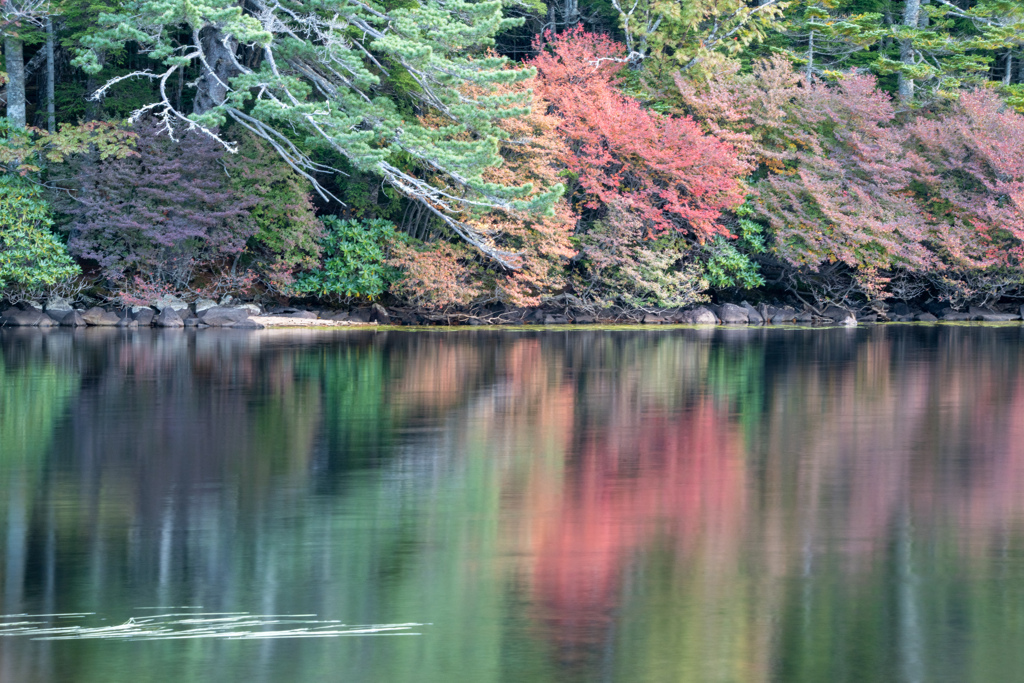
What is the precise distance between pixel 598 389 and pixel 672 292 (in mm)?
14399

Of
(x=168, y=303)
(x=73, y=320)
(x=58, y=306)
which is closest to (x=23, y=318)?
(x=58, y=306)

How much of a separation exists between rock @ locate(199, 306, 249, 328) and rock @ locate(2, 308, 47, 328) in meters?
3.29

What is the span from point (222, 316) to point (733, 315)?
12.0m

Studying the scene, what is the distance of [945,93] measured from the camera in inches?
1190

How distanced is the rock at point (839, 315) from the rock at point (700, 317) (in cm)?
292

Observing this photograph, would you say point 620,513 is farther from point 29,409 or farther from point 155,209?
point 155,209

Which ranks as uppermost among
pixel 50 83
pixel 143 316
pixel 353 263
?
pixel 50 83

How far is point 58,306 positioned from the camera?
2620 centimetres

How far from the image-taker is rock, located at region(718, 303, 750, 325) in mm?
29172

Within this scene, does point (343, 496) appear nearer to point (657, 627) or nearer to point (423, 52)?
point (657, 627)

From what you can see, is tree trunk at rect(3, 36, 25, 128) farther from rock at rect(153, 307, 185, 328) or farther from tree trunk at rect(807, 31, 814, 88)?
tree trunk at rect(807, 31, 814, 88)

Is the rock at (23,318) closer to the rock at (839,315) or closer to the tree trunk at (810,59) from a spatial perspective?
the rock at (839,315)

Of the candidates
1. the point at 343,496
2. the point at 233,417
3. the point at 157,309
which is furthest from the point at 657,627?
the point at 157,309

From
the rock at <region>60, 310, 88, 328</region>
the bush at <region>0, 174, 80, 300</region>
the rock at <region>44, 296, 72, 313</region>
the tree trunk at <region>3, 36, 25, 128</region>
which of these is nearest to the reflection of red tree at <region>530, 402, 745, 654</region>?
the bush at <region>0, 174, 80, 300</region>
